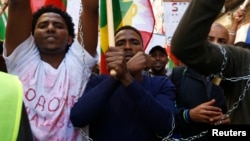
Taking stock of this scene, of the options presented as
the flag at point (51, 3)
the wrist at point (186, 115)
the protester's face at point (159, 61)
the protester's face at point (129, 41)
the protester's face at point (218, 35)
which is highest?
the flag at point (51, 3)

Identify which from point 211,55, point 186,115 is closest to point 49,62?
point 186,115

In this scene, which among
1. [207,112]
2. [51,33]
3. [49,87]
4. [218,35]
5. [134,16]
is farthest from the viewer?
[134,16]

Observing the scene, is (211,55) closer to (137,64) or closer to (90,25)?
(137,64)

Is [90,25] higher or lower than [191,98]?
higher

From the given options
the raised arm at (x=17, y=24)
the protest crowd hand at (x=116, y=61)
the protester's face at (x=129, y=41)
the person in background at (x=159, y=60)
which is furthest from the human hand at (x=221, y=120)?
the person in background at (x=159, y=60)

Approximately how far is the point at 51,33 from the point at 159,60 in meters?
2.22

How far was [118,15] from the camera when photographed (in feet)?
9.58

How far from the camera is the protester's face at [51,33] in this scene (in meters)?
2.45

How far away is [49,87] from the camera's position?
2.33 meters

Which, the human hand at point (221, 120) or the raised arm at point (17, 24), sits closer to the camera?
the human hand at point (221, 120)

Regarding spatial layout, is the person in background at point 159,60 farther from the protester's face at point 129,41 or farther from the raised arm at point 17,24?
the raised arm at point 17,24

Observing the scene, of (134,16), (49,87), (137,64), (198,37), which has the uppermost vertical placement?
(198,37)

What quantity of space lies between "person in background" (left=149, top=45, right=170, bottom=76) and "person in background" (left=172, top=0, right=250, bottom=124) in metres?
→ 2.60

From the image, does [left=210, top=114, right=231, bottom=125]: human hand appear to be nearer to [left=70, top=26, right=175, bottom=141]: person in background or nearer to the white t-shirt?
[left=70, top=26, right=175, bottom=141]: person in background
